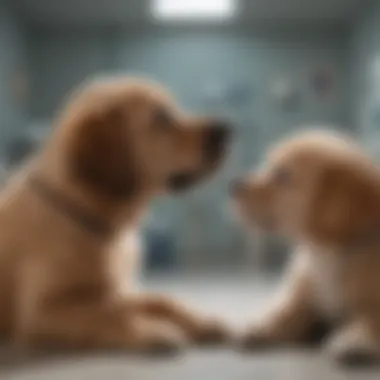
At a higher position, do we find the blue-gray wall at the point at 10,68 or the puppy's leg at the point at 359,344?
the blue-gray wall at the point at 10,68

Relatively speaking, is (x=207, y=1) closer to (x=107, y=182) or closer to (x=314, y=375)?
(x=107, y=182)

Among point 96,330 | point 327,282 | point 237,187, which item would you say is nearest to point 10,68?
point 237,187

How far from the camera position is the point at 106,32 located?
13.2 ft

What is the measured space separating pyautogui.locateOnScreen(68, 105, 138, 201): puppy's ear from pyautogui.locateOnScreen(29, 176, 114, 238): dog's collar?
0.05m

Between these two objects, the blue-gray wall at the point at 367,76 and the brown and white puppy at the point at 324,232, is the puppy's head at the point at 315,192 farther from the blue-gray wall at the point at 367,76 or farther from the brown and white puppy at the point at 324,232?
the blue-gray wall at the point at 367,76

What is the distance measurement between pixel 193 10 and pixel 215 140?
2295mm

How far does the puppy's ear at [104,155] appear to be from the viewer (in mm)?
1573

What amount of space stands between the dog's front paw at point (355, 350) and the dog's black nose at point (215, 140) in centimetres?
45

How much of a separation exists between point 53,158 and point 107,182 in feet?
0.38

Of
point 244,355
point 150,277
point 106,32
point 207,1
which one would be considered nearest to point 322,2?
point 207,1

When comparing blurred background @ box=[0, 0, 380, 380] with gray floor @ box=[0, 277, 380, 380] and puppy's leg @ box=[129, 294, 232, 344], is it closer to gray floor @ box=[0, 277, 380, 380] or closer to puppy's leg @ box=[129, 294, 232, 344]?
puppy's leg @ box=[129, 294, 232, 344]

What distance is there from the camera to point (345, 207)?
4.66 ft

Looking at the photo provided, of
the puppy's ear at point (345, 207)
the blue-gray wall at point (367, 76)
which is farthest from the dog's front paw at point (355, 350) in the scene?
the blue-gray wall at point (367, 76)

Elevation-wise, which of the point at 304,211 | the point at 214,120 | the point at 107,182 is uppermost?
the point at 214,120
